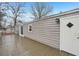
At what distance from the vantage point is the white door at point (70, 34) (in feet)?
17.4

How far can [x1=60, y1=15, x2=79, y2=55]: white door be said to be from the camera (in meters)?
5.29

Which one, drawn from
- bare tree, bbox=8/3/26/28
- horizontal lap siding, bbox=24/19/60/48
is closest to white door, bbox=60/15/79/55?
horizontal lap siding, bbox=24/19/60/48

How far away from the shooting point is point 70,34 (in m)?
5.63

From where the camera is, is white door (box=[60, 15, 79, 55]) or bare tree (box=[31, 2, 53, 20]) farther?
bare tree (box=[31, 2, 53, 20])

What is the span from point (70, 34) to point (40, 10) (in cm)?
520

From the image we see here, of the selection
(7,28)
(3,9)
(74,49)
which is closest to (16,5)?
(3,9)

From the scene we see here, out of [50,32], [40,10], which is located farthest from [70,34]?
[40,10]

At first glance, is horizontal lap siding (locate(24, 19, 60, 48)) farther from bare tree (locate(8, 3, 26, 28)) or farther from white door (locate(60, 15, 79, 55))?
bare tree (locate(8, 3, 26, 28))

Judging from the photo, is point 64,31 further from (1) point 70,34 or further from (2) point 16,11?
(2) point 16,11

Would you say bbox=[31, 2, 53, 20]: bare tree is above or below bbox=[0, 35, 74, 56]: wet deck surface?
above

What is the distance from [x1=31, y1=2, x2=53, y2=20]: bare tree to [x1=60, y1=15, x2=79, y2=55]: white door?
3.34 m

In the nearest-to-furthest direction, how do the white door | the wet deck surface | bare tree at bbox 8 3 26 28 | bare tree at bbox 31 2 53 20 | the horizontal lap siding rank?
the white door < the wet deck surface < the horizontal lap siding < bare tree at bbox 8 3 26 28 < bare tree at bbox 31 2 53 20

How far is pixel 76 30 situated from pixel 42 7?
4647 mm

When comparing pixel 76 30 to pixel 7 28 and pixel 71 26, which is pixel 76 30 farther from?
pixel 7 28
